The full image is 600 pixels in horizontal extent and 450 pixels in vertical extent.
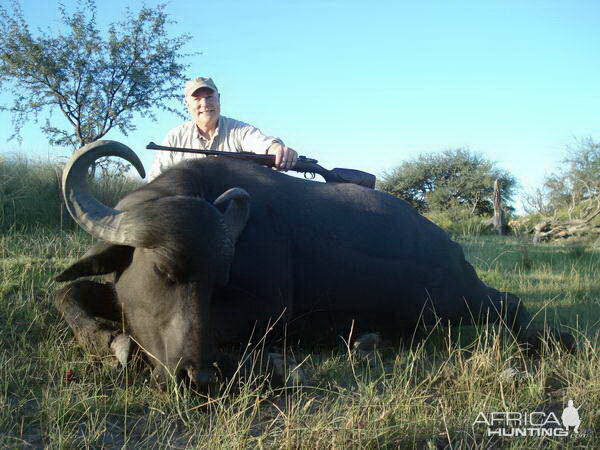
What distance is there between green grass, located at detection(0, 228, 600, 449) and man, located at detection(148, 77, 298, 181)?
263cm

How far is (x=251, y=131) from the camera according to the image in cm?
604

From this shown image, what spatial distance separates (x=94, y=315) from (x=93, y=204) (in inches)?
38.5

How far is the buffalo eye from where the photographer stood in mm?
2820

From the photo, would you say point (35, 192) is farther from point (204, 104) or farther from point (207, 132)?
point (204, 104)

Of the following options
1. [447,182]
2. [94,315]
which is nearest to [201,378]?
[94,315]

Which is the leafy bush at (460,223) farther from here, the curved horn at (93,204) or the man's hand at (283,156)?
the curved horn at (93,204)

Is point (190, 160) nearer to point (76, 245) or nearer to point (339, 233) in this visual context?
point (339, 233)

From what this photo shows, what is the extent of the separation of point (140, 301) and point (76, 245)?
126 inches

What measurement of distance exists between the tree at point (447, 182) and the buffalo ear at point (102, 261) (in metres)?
28.6

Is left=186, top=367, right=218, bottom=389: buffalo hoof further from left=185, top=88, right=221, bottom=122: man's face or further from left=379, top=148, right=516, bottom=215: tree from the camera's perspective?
left=379, top=148, right=516, bottom=215: tree

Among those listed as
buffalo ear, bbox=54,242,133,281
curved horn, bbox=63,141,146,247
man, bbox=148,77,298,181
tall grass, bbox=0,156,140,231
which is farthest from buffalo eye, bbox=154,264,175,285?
tall grass, bbox=0,156,140,231

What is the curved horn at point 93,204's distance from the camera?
115 inches

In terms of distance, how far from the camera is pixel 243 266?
3.42m

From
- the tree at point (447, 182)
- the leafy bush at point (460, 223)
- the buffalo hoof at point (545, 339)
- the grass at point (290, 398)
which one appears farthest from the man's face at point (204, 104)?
the tree at point (447, 182)
